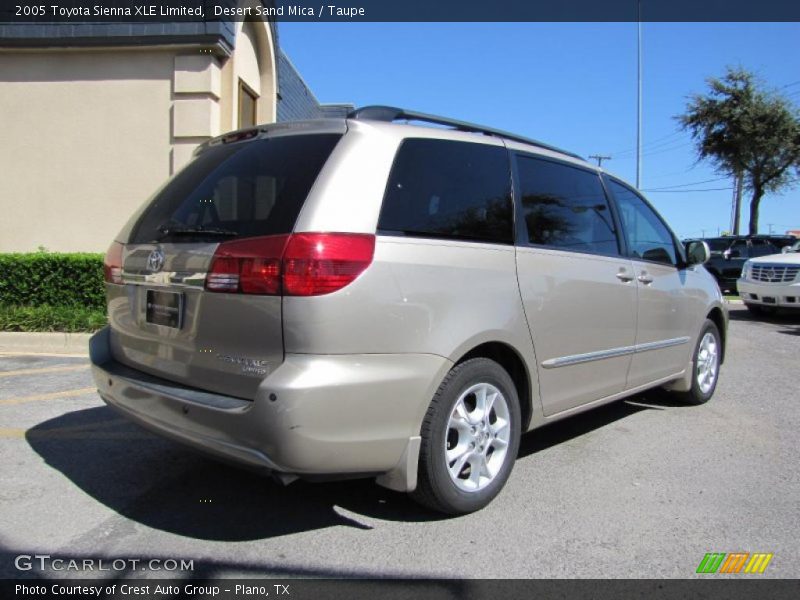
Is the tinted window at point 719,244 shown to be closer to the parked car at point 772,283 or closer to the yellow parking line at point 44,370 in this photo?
the parked car at point 772,283

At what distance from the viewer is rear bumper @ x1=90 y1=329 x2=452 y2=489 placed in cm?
251

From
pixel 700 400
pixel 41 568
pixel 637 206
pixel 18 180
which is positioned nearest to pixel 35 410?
pixel 41 568

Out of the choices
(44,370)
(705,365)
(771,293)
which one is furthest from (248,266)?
(771,293)

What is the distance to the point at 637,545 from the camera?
297cm

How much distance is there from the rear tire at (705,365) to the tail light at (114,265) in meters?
4.42

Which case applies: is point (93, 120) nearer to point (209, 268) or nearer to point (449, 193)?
point (209, 268)

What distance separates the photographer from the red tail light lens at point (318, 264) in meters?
2.53

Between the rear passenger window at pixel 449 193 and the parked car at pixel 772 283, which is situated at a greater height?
the rear passenger window at pixel 449 193

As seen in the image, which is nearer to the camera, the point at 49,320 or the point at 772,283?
the point at 49,320

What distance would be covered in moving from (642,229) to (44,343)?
6712mm

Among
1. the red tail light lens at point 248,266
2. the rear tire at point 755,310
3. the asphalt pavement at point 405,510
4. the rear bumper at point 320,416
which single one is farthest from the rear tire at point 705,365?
the rear tire at point 755,310

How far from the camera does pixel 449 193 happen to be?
10.3 ft

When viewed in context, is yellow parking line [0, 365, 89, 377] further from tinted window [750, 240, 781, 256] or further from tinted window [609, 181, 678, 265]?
tinted window [750, 240, 781, 256]

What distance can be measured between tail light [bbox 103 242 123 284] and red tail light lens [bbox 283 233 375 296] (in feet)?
4.35
